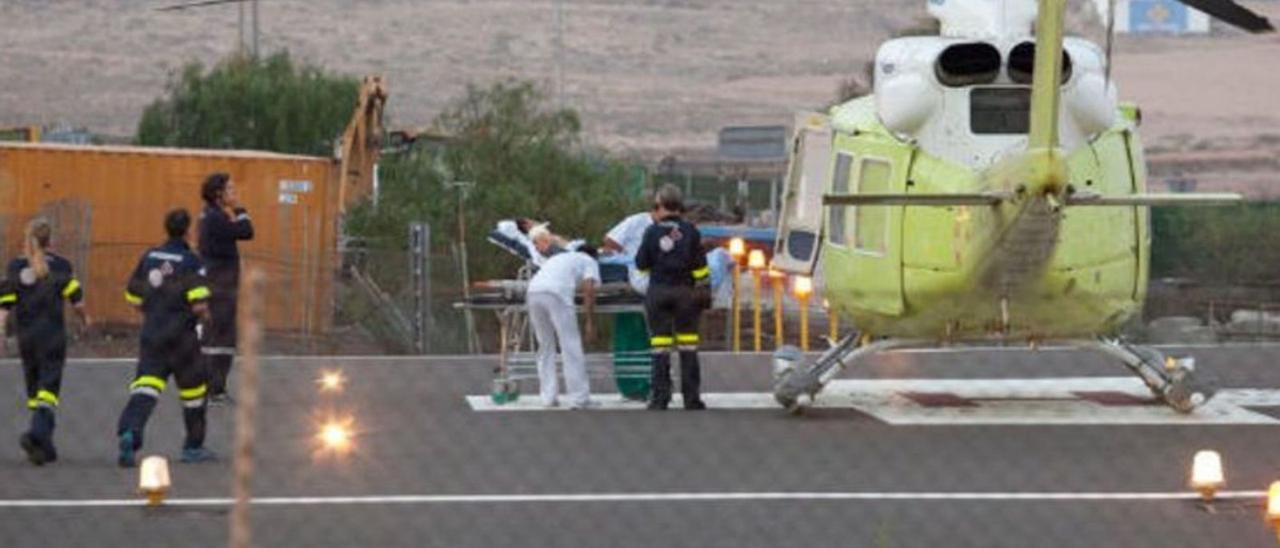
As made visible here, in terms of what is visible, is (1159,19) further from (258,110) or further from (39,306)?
(39,306)

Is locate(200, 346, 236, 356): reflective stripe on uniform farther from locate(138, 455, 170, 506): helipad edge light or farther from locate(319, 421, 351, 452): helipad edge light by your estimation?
locate(138, 455, 170, 506): helipad edge light

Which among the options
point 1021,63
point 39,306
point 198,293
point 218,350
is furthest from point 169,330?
point 1021,63

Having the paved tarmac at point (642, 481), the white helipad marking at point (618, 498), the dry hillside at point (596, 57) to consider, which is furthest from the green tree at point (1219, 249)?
the dry hillside at point (596, 57)

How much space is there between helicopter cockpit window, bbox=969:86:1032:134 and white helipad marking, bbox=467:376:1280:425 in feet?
6.54

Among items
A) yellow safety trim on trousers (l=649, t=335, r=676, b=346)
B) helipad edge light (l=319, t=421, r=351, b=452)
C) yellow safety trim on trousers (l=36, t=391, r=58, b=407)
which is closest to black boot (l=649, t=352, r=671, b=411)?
yellow safety trim on trousers (l=649, t=335, r=676, b=346)

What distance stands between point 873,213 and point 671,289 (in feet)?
4.91

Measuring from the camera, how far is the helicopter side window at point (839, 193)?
2169 cm

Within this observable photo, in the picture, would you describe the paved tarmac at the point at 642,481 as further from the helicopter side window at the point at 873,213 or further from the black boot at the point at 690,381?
the helicopter side window at the point at 873,213

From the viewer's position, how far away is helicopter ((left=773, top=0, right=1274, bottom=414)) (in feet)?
65.9

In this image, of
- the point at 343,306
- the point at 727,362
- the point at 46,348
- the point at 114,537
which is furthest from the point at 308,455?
the point at 343,306

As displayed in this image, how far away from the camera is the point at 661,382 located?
21.4 metres

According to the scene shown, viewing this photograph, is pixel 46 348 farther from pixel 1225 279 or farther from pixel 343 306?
pixel 1225 279

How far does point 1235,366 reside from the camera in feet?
84.5

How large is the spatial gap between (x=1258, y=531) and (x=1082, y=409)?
612 cm
